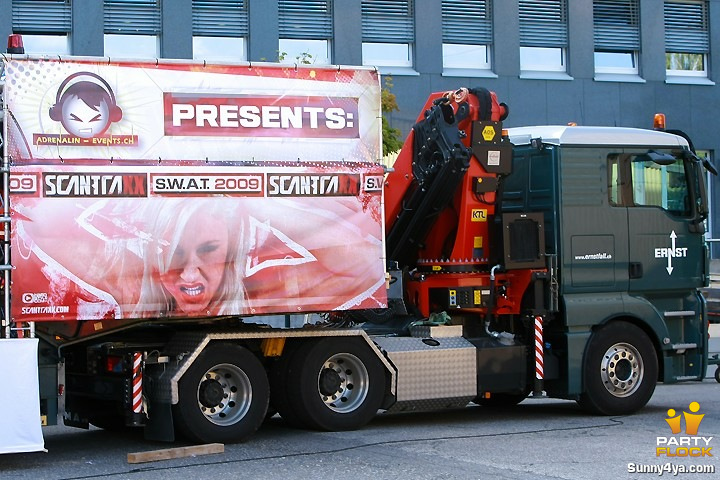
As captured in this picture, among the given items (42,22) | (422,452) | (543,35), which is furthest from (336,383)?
(543,35)

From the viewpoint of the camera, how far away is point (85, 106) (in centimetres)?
1052

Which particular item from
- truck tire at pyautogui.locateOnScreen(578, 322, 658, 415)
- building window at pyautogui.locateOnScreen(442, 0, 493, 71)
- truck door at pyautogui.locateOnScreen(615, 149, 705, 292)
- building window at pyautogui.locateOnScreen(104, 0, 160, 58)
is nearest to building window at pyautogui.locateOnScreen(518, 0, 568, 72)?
building window at pyautogui.locateOnScreen(442, 0, 493, 71)

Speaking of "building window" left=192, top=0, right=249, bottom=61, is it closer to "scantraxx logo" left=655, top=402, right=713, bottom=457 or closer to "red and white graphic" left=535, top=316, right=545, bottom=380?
"red and white graphic" left=535, top=316, right=545, bottom=380

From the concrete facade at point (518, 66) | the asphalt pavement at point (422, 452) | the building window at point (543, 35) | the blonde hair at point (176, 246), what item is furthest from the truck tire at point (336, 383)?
the building window at point (543, 35)

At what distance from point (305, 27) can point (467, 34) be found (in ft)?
12.1

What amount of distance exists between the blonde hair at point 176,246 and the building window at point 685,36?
20.1 m

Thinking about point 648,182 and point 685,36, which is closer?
point 648,182

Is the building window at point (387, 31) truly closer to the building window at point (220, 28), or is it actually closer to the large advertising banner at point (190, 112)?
the building window at point (220, 28)

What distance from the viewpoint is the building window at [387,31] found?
26.3 meters

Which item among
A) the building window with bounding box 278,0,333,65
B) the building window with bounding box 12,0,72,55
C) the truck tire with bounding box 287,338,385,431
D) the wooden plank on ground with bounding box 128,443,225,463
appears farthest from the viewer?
the building window with bounding box 278,0,333,65

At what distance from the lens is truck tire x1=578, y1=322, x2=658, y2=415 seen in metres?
13.0

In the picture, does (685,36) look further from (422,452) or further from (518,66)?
(422,452)

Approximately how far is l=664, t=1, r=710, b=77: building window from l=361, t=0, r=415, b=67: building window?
648cm

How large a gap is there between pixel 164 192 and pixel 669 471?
15.6ft
